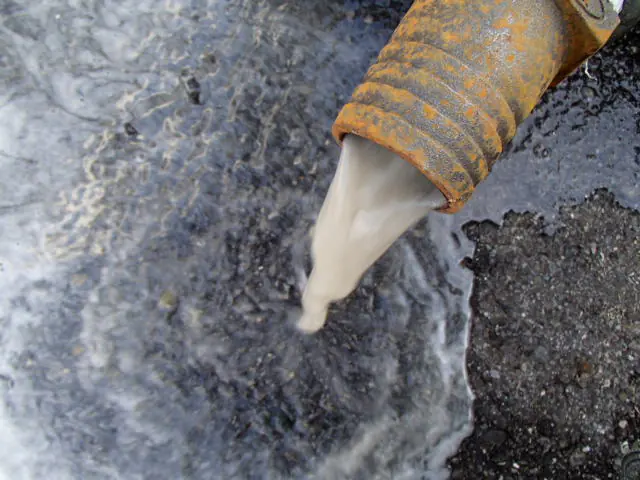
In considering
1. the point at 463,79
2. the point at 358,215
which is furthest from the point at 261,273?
the point at 463,79

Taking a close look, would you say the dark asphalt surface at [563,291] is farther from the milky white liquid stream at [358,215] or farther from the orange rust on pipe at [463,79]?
the orange rust on pipe at [463,79]

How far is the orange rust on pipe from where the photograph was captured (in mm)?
1181

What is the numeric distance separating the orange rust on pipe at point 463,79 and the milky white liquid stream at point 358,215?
0.29 m

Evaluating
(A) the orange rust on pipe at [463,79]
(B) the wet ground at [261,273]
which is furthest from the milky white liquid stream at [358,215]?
(A) the orange rust on pipe at [463,79]

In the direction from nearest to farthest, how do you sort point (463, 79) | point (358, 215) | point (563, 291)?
point (463, 79), point (358, 215), point (563, 291)

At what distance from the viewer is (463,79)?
46.8 inches

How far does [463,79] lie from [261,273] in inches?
36.4

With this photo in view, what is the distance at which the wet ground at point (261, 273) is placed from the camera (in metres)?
1.73

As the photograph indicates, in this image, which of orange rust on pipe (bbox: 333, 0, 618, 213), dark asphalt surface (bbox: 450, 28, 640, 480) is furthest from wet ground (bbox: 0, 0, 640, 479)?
orange rust on pipe (bbox: 333, 0, 618, 213)

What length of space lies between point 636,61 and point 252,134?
1.36m

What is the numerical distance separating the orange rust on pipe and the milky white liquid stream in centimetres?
29

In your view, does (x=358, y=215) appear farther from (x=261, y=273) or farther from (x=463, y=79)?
(x=463, y=79)

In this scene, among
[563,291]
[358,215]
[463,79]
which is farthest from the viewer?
[563,291]

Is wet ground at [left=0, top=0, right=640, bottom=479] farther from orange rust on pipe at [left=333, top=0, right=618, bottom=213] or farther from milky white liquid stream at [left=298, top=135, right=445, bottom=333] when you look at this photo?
orange rust on pipe at [left=333, top=0, right=618, bottom=213]
